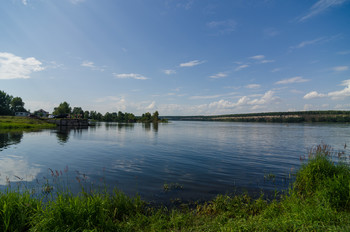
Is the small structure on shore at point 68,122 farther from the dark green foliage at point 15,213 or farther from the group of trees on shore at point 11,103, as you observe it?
the dark green foliage at point 15,213

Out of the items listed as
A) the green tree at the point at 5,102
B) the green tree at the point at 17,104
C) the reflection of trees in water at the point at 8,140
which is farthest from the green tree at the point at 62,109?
the reflection of trees in water at the point at 8,140

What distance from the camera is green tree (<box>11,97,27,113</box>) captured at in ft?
517

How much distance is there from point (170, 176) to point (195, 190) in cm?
419

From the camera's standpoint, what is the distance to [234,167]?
2112 cm

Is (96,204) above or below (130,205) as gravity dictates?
above

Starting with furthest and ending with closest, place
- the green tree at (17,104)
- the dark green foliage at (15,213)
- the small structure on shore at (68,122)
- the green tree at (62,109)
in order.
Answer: the green tree at (62,109), the green tree at (17,104), the small structure on shore at (68,122), the dark green foliage at (15,213)

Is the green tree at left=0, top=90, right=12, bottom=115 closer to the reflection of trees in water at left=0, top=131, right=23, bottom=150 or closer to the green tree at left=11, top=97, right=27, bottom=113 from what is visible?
the green tree at left=11, top=97, right=27, bottom=113

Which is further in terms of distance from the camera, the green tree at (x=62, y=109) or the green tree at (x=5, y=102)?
the green tree at (x=62, y=109)

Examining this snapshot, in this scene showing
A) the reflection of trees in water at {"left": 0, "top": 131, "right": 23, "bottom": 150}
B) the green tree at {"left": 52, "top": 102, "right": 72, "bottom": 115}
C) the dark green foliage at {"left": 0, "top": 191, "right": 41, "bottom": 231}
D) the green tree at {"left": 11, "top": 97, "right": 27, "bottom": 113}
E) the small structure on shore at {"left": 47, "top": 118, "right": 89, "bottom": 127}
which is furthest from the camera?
the green tree at {"left": 52, "top": 102, "right": 72, "bottom": 115}

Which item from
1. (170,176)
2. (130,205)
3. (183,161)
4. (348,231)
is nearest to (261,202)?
(348,231)

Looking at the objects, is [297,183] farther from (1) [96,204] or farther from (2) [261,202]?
(1) [96,204]

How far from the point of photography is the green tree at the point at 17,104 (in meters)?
158

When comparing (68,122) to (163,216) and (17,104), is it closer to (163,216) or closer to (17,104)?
(17,104)

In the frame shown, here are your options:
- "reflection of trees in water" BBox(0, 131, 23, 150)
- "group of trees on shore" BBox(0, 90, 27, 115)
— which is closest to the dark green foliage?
"reflection of trees in water" BBox(0, 131, 23, 150)
